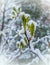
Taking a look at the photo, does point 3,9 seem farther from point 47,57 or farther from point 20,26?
point 47,57

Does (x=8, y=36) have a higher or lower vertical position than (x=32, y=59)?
higher

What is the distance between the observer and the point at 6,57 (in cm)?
100

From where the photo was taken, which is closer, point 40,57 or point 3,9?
point 40,57

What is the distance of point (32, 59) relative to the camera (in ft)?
3.17

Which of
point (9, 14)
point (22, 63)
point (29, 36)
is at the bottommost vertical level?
point (22, 63)

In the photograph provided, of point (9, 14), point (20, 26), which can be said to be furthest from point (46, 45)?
point (9, 14)

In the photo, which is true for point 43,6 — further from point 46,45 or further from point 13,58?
point 13,58

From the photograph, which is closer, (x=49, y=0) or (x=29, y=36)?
(x=29, y=36)

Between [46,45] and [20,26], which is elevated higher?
[20,26]

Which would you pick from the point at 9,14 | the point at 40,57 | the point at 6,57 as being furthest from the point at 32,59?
the point at 9,14

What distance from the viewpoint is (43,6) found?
3.29ft

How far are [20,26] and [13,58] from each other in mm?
182

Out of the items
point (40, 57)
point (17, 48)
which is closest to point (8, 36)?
point (17, 48)

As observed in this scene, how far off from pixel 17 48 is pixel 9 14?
204mm
